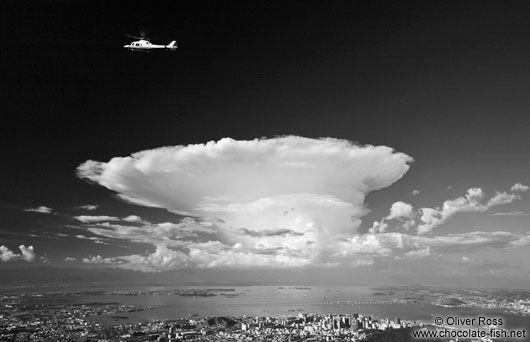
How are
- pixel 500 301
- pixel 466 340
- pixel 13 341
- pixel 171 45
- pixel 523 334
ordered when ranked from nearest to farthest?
1. pixel 171 45
2. pixel 13 341
3. pixel 466 340
4. pixel 523 334
5. pixel 500 301

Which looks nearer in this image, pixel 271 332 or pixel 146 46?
pixel 146 46

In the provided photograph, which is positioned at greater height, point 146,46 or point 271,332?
point 146,46

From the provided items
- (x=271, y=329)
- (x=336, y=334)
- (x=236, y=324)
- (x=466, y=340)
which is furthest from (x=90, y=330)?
(x=466, y=340)

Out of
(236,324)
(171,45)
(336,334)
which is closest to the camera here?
(171,45)

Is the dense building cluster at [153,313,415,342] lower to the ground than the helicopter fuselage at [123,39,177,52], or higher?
lower

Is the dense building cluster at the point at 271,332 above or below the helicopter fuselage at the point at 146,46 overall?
below

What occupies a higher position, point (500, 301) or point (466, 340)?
point (466, 340)

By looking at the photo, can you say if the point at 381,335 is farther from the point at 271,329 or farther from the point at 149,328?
the point at 149,328

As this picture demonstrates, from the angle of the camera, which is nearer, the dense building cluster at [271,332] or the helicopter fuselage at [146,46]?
the helicopter fuselage at [146,46]

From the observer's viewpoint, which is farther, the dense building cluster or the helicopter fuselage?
the dense building cluster

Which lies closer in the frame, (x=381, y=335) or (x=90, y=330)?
(x=381, y=335)

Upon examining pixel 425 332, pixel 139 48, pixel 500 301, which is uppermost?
pixel 139 48
